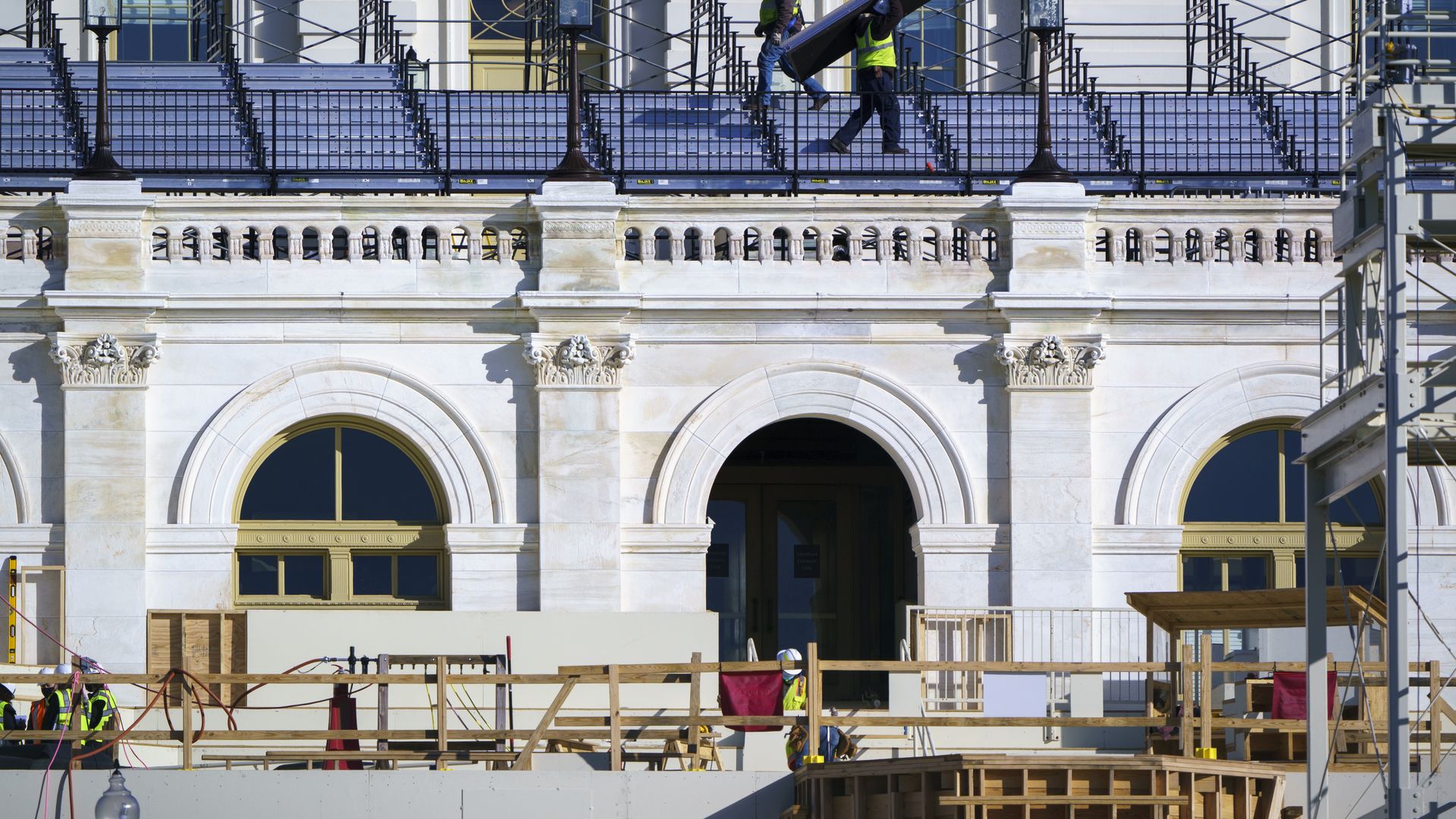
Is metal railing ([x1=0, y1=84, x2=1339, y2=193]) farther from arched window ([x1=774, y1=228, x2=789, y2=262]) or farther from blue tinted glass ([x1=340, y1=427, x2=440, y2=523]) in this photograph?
blue tinted glass ([x1=340, y1=427, x2=440, y2=523])

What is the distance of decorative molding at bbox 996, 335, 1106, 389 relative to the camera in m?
33.2

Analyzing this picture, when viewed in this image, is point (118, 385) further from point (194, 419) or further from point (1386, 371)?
point (1386, 371)

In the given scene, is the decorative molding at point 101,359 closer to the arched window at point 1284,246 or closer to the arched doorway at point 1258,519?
the arched doorway at point 1258,519

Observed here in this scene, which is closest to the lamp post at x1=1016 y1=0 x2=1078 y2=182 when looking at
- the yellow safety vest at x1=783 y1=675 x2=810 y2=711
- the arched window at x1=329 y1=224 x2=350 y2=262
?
the yellow safety vest at x1=783 y1=675 x2=810 y2=711

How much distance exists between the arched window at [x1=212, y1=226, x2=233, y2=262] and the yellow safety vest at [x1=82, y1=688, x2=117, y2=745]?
5.99 m

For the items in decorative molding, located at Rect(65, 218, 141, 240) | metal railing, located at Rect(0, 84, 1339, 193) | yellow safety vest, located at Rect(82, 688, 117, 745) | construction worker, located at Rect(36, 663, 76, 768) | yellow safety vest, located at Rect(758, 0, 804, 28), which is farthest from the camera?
yellow safety vest, located at Rect(758, 0, 804, 28)

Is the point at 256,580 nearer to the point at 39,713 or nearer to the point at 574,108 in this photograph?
the point at 39,713

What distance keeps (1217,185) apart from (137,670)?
15.2m

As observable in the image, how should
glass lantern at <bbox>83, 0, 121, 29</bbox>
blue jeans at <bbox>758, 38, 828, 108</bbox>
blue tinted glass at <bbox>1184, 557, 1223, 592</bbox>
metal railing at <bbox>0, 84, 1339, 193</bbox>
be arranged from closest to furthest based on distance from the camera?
blue tinted glass at <bbox>1184, 557, 1223, 592</bbox> < glass lantern at <bbox>83, 0, 121, 29</bbox> < metal railing at <bbox>0, 84, 1339, 193</bbox> < blue jeans at <bbox>758, 38, 828, 108</bbox>

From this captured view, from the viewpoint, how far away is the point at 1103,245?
112 feet

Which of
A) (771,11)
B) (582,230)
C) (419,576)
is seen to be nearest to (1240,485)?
(582,230)

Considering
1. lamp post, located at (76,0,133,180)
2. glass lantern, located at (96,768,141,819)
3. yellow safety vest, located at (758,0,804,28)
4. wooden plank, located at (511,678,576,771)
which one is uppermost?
yellow safety vest, located at (758,0,804,28)

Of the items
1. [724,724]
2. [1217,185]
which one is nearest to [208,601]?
[724,724]

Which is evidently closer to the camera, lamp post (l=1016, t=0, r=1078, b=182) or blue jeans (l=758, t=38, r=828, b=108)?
lamp post (l=1016, t=0, r=1078, b=182)
